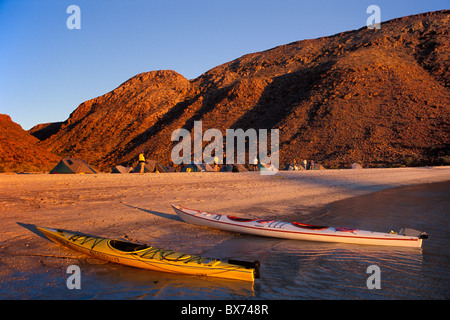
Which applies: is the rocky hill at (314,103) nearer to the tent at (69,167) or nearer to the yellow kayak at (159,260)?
the tent at (69,167)

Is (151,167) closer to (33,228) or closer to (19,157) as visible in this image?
(19,157)

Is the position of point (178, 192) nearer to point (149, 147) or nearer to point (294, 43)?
point (149, 147)

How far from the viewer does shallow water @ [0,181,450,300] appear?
4.38m

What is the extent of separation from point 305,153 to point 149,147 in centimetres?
2621

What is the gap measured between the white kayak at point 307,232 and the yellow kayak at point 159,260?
2.42m

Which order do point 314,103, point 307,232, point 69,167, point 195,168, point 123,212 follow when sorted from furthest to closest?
point 314,103 → point 195,168 → point 69,167 → point 123,212 → point 307,232

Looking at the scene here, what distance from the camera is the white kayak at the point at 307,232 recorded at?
21.4 feet

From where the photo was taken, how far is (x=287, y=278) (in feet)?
16.5

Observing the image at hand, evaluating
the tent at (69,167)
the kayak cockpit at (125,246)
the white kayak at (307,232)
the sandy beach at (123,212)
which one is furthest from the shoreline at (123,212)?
the tent at (69,167)

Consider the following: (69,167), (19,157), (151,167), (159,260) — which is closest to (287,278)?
(159,260)

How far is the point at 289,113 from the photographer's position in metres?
52.6

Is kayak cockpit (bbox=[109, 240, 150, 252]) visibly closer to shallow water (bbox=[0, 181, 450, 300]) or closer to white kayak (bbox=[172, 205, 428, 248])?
shallow water (bbox=[0, 181, 450, 300])

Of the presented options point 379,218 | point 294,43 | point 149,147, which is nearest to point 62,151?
point 149,147

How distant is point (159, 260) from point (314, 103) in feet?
165
